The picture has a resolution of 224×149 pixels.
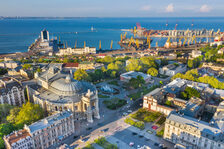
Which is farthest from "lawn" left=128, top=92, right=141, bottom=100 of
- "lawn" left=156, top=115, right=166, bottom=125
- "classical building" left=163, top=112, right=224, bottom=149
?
"classical building" left=163, top=112, right=224, bottom=149

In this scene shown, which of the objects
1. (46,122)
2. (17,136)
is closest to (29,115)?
(46,122)

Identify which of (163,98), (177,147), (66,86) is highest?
(66,86)

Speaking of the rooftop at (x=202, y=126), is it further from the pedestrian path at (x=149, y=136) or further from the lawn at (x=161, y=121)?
the lawn at (x=161, y=121)

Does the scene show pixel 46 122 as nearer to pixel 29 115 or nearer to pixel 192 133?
pixel 29 115

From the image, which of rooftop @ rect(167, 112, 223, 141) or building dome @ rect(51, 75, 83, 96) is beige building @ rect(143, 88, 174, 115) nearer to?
rooftop @ rect(167, 112, 223, 141)

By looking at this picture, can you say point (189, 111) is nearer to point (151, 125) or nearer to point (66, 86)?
point (151, 125)

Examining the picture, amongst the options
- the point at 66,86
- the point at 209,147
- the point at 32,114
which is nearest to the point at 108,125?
the point at 66,86

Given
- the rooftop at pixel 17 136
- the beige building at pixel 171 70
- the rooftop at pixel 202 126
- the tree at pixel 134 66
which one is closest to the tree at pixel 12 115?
the rooftop at pixel 17 136
